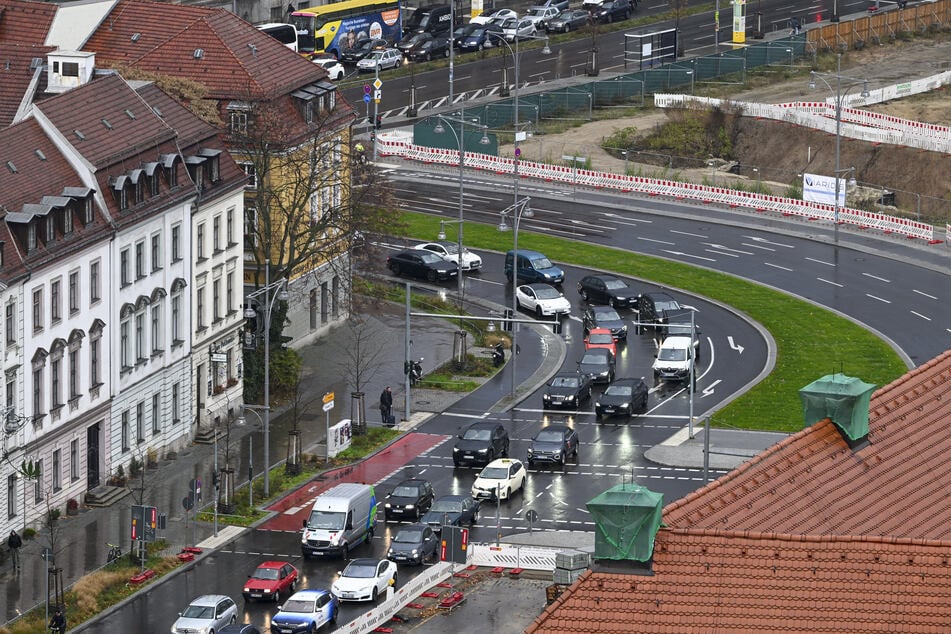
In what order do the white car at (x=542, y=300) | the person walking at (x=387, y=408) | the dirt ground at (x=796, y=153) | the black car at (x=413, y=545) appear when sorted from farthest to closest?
1. the dirt ground at (x=796, y=153)
2. the white car at (x=542, y=300)
3. the person walking at (x=387, y=408)
4. the black car at (x=413, y=545)

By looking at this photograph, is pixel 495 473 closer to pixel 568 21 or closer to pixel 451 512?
pixel 451 512

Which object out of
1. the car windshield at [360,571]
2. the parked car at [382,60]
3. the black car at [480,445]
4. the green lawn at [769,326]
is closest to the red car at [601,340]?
the green lawn at [769,326]

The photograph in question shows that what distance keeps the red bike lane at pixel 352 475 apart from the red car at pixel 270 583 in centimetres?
848

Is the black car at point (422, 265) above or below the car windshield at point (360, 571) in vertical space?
above

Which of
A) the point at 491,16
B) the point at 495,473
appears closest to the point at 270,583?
the point at 495,473

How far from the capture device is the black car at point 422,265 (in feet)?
412

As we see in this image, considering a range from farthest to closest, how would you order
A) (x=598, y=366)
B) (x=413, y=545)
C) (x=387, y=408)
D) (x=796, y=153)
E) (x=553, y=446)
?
(x=796, y=153), (x=598, y=366), (x=387, y=408), (x=553, y=446), (x=413, y=545)

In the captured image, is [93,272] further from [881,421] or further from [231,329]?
[881,421]

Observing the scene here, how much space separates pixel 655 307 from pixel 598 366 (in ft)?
32.6

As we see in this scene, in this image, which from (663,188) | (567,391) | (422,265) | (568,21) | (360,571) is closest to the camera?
(360,571)

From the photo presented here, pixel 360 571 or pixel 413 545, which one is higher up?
pixel 360 571

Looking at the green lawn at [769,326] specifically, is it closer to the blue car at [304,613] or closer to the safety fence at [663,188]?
the safety fence at [663,188]

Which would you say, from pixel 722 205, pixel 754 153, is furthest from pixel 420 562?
pixel 754 153

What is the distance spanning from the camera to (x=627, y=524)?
103ft
